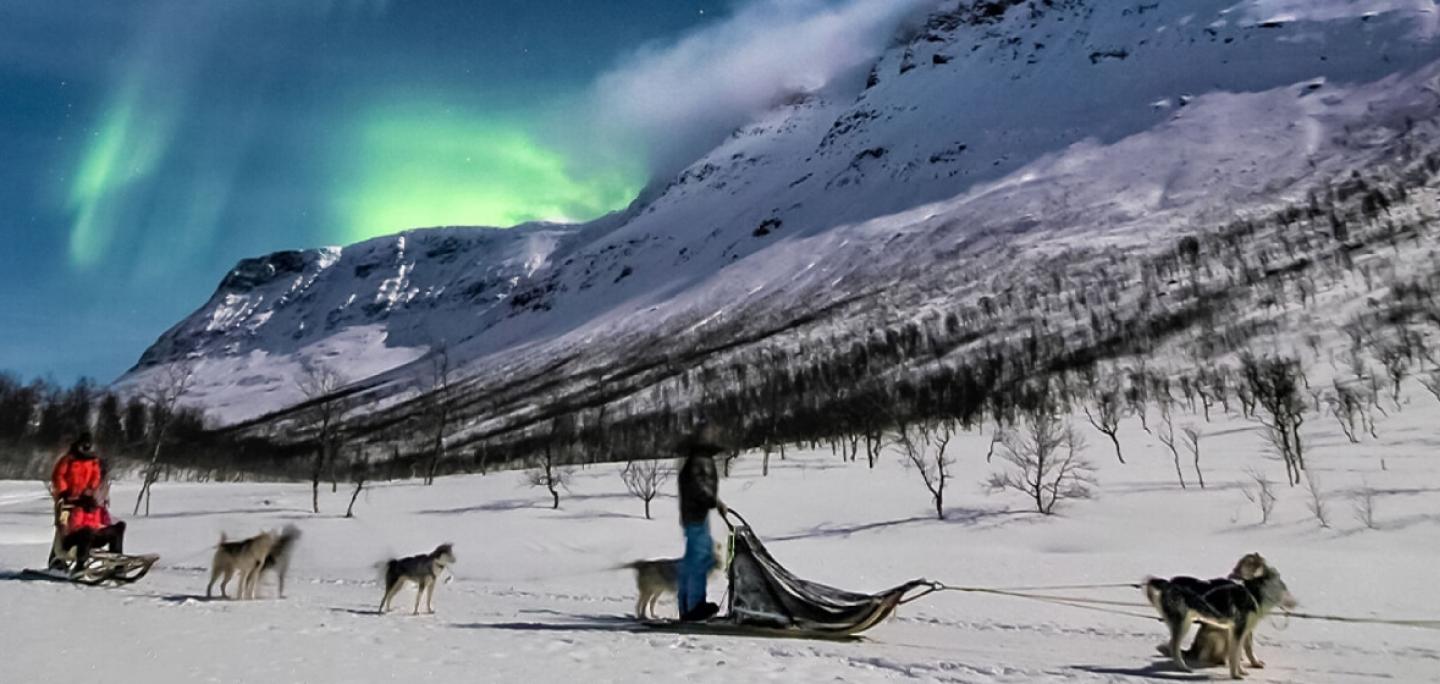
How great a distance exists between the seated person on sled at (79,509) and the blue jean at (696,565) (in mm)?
A: 8297

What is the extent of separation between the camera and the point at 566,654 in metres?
6.21

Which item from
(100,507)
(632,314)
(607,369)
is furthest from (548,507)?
(632,314)

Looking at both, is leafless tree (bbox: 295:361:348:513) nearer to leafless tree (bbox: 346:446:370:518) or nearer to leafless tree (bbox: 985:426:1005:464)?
leafless tree (bbox: 346:446:370:518)

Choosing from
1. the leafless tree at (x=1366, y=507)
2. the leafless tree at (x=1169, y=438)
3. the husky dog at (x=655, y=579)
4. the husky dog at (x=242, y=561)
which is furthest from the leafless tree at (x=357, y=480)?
the leafless tree at (x=1366, y=507)

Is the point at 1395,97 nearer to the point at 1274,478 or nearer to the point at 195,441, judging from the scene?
the point at 1274,478

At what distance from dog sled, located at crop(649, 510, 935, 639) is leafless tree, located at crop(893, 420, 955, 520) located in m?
24.8

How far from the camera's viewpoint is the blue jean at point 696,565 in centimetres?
816

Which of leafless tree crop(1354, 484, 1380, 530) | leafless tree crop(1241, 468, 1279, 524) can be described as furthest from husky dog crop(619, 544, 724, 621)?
leafless tree crop(1241, 468, 1279, 524)

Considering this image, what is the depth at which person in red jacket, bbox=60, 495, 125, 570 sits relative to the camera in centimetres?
1078

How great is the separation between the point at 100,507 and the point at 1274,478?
1518 inches

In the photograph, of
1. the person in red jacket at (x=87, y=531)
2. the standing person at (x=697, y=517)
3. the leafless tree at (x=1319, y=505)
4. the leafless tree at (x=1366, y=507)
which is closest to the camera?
the standing person at (x=697, y=517)

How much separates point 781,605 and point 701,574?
2.96 ft

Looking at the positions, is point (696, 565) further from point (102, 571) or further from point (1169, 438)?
Result: point (1169, 438)

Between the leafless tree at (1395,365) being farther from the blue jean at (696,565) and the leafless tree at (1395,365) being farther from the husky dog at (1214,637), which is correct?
the blue jean at (696,565)
